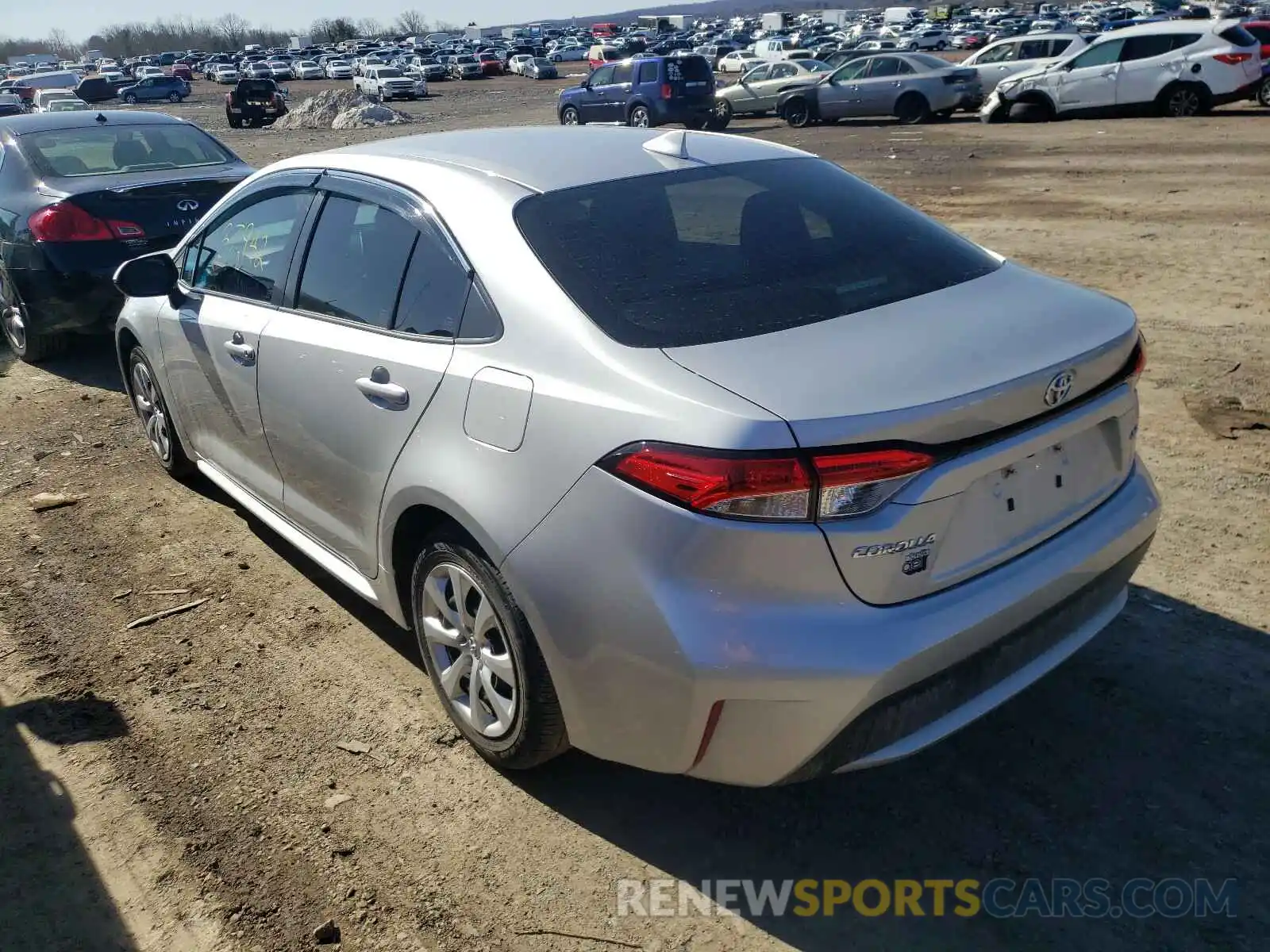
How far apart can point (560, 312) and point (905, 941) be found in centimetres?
175

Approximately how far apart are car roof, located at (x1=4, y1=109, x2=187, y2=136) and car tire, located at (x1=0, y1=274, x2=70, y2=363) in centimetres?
115

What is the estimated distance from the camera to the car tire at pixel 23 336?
755cm

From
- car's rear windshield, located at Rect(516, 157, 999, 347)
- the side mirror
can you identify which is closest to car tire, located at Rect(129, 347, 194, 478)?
the side mirror

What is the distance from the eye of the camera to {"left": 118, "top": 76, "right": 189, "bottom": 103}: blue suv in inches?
2218

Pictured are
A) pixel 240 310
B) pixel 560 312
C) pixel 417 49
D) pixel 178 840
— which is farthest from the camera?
pixel 417 49

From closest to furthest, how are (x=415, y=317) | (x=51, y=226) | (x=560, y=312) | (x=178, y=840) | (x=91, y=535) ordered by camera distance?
(x=560, y=312) < (x=178, y=840) < (x=415, y=317) < (x=91, y=535) < (x=51, y=226)

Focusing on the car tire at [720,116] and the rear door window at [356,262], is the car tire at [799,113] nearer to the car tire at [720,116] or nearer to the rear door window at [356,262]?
the car tire at [720,116]

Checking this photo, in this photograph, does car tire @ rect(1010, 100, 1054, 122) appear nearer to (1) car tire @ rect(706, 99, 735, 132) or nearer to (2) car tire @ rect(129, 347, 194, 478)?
(1) car tire @ rect(706, 99, 735, 132)

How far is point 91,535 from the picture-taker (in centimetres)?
500

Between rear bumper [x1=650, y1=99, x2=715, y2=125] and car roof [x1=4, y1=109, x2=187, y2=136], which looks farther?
rear bumper [x1=650, y1=99, x2=715, y2=125]

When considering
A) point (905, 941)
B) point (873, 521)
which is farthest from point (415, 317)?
point (905, 941)

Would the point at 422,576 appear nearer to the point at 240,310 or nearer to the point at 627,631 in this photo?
the point at 627,631

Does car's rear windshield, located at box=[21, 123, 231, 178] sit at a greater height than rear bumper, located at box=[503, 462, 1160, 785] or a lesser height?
greater

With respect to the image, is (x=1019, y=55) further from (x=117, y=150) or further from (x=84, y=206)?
(x=84, y=206)
